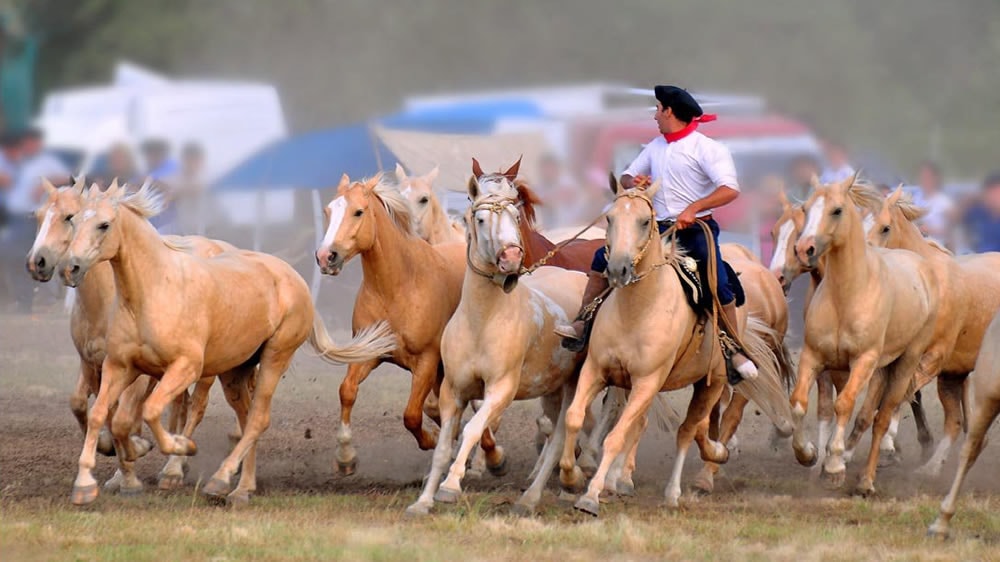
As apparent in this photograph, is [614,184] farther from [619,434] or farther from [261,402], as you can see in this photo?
[261,402]

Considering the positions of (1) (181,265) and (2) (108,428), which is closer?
(1) (181,265)

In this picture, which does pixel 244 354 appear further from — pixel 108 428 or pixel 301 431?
pixel 301 431

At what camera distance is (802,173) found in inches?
529

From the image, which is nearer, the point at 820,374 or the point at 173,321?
the point at 173,321

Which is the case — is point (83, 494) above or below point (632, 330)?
below

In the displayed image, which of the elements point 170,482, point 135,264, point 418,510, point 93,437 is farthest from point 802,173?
point 93,437

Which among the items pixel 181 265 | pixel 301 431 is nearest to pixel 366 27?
pixel 301 431

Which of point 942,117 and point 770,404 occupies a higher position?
point 942,117

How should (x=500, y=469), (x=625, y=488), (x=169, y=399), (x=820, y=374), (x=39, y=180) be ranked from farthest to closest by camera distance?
(x=39, y=180), (x=820, y=374), (x=500, y=469), (x=625, y=488), (x=169, y=399)

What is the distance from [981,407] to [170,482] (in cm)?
467

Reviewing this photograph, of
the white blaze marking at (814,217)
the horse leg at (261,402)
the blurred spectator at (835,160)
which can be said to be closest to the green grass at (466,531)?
the horse leg at (261,402)

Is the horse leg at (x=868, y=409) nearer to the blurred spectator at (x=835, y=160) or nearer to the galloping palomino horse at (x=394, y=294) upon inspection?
the galloping palomino horse at (x=394, y=294)

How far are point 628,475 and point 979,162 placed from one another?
317 inches

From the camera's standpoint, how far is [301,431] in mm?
12180
